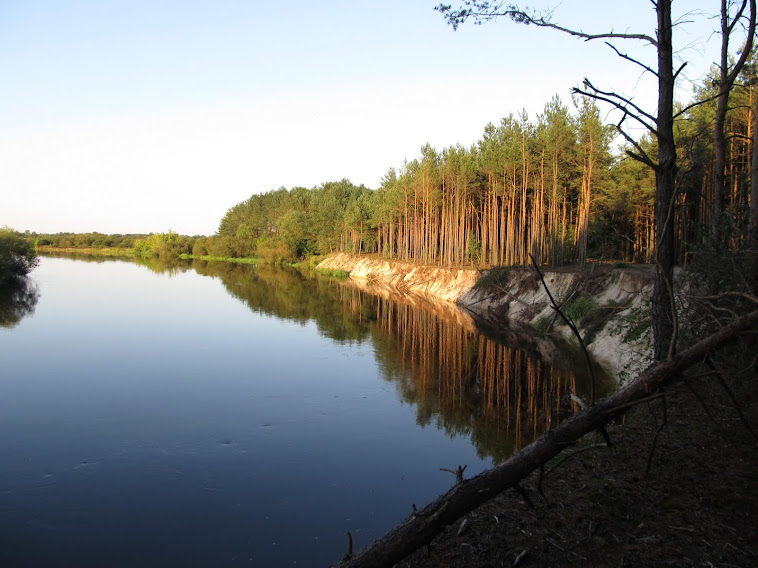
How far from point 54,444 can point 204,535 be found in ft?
20.7

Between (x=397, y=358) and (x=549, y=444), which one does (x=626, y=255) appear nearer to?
(x=397, y=358)

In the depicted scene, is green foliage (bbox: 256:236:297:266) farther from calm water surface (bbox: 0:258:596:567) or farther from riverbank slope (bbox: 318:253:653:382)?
calm water surface (bbox: 0:258:596:567)

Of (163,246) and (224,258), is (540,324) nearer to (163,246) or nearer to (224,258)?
(224,258)

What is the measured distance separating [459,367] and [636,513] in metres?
16.0

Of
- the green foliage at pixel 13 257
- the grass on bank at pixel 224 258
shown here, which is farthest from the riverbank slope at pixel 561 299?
the grass on bank at pixel 224 258

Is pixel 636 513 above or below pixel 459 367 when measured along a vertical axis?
above

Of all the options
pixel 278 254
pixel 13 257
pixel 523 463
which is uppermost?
pixel 278 254

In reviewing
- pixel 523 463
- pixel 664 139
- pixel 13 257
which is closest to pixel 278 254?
pixel 13 257

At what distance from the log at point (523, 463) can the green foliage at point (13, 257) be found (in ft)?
187

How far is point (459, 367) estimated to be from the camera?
22.0m

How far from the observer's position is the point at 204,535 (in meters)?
8.96

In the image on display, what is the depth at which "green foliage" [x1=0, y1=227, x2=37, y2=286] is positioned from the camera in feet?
164

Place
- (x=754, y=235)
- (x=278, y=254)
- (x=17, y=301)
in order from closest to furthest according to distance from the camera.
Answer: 1. (x=754, y=235)
2. (x=17, y=301)
3. (x=278, y=254)

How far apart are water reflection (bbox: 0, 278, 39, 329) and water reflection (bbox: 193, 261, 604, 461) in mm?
15089
